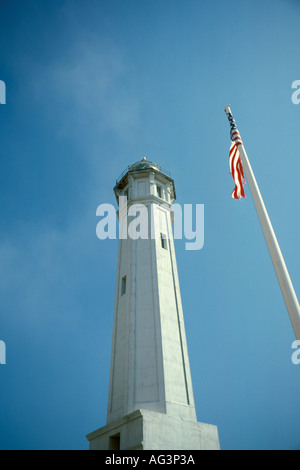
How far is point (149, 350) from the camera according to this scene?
2016 cm

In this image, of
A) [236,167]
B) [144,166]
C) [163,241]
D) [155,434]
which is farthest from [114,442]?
[144,166]

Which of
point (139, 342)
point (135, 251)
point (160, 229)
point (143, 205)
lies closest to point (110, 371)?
point (139, 342)

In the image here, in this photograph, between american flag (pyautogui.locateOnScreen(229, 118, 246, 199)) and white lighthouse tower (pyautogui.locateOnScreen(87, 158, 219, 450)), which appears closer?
american flag (pyautogui.locateOnScreen(229, 118, 246, 199))

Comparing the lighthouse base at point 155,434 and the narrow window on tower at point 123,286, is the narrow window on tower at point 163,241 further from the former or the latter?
the lighthouse base at point 155,434

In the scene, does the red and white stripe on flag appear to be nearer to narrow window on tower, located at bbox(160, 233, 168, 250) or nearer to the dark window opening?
narrow window on tower, located at bbox(160, 233, 168, 250)

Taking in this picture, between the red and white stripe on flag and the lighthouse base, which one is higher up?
the red and white stripe on flag

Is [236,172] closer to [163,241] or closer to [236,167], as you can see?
[236,167]

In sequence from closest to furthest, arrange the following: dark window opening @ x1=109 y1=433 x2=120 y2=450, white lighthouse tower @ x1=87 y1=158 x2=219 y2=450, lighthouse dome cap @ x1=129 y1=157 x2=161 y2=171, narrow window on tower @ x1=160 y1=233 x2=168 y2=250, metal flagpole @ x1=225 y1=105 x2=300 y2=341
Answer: metal flagpole @ x1=225 y1=105 x2=300 y2=341 → white lighthouse tower @ x1=87 y1=158 x2=219 y2=450 → dark window opening @ x1=109 y1=433 x2=120 y2=450 → narrow window on tower @ x1=160 y1=233 x2=168 y2=250 → lighthouse dome cap @ x1=129 y1=157 x2=161 y2=171

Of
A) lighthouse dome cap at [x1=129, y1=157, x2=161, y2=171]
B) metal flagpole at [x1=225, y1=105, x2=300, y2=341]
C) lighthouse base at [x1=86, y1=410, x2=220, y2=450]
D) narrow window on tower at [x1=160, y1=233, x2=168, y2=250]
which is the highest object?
lighthouse dome cap at [x1=129, y1=157, x2=161, y2=171]

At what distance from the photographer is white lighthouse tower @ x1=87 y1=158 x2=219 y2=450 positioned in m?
16.5

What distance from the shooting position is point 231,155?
16797mm

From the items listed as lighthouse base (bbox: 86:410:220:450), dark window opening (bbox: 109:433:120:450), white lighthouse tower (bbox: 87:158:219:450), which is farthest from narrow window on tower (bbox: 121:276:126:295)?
dark window opening (bbox: 109:433:120:450)

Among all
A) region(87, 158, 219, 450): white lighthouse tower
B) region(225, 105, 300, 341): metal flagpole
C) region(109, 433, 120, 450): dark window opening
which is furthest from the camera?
region(109, 433, 120, 450): dark window opening
